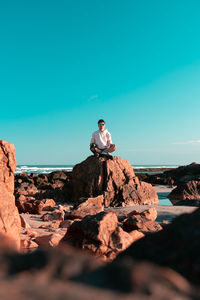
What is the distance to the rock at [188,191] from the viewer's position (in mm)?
9469

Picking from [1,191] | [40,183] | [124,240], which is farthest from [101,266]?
[40,183]

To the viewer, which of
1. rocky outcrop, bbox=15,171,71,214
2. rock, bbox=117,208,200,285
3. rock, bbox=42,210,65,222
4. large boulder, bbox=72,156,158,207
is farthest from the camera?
large boulder, bbox=72,156,158,207

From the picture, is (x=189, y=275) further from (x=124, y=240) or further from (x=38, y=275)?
(x=124, y=240)

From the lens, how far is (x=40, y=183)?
1777 centimetres

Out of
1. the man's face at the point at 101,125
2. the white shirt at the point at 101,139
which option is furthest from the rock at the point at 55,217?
the man's face at the point at 101,125

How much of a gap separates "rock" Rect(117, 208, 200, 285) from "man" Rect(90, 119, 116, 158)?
8608 millimetres

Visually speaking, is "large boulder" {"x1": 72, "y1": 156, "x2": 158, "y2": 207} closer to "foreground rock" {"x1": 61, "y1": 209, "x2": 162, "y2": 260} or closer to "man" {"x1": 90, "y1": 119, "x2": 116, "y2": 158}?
"man" {"x1": 90, "y1": 119, "x2": 116, "y2": 158}

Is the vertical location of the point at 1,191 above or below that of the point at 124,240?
above

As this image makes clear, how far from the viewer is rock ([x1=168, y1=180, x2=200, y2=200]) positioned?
9.47m

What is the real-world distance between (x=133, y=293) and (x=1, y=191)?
252 centimetres

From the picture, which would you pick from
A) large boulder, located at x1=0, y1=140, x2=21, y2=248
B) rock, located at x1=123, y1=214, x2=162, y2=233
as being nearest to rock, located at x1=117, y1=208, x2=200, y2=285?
large boulder, located at x1=0, y1=140, x2=21, y2=248

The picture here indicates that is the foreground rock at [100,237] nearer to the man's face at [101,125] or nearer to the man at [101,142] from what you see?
the man at [101,142]

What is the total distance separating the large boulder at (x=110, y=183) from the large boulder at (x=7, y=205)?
16.9 ft

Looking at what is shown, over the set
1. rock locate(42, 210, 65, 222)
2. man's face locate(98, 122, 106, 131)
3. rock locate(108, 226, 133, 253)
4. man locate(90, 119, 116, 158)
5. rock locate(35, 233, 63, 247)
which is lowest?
rock locate(42, 210, 65, 222)
